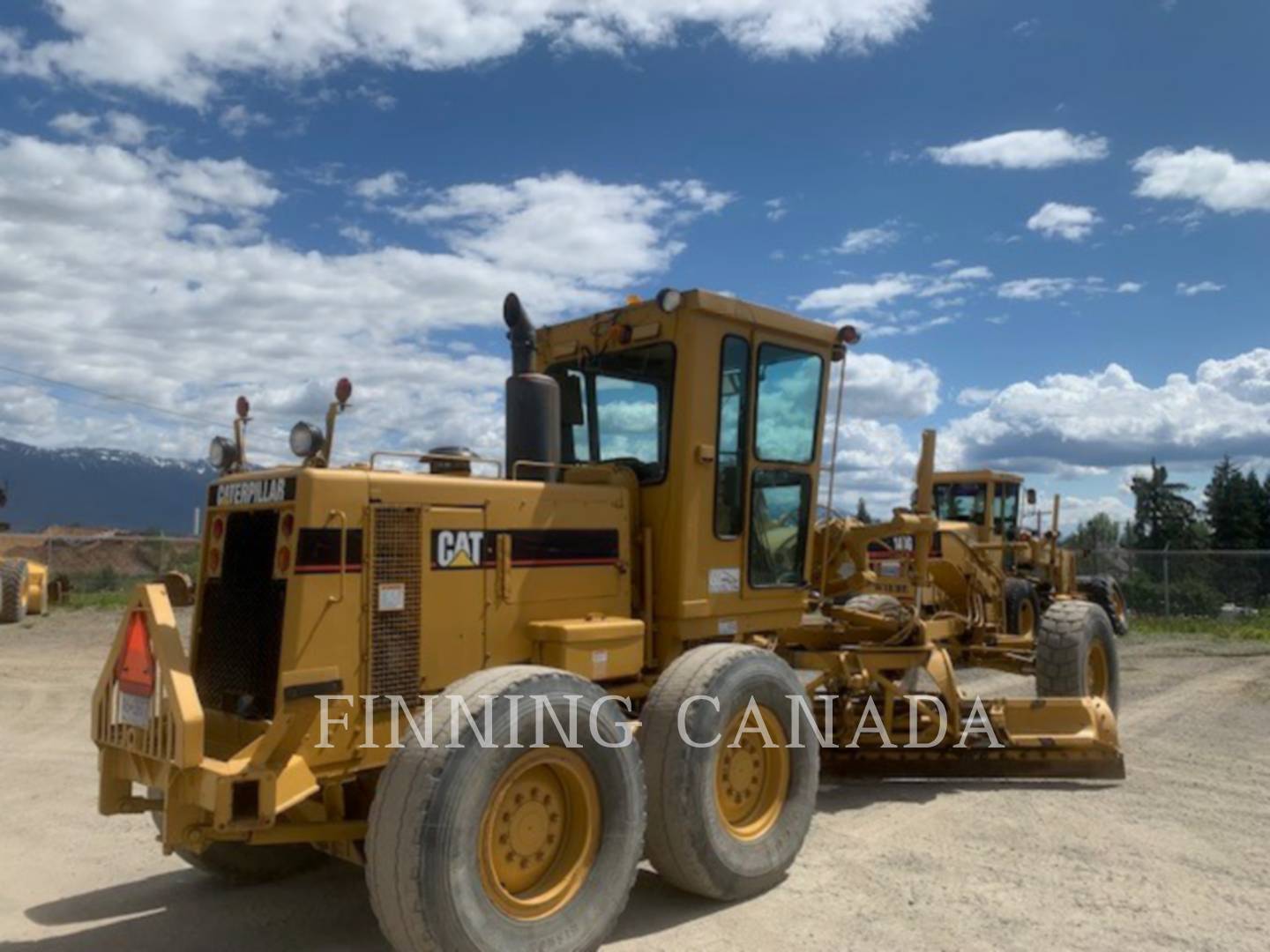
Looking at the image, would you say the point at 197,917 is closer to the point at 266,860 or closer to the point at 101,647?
the point at 266,860

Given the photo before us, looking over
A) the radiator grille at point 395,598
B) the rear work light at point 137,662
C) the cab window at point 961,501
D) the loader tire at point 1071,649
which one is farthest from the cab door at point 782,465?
the cab window at point 961,501

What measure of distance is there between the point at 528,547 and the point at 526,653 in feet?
1.77

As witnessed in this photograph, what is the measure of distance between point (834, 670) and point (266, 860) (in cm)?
391

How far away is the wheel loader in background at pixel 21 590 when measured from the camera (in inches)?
778

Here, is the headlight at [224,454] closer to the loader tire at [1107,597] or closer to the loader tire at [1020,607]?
the loader tire at [1020,607]

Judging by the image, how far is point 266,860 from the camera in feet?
19.7

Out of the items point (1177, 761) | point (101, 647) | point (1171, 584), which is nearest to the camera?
point (1177, 761)

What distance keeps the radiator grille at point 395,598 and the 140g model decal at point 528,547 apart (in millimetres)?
131

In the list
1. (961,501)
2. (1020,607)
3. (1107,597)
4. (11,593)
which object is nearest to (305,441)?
(1020,607)

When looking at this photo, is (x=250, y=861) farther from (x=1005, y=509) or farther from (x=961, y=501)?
(x=1005, y=509)

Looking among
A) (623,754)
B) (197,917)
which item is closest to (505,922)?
(623,754)

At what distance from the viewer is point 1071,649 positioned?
32.2 feet

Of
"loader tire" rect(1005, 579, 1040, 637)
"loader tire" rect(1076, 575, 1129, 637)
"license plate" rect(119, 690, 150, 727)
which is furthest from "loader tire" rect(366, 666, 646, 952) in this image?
"loader tire" rect(1076, 575, 1129, 637)

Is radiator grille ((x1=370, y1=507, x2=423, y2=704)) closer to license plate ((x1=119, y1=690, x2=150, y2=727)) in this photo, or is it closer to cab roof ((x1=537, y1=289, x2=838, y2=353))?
license plate ((x1=119, y1=690, x2=150, y2=727))
